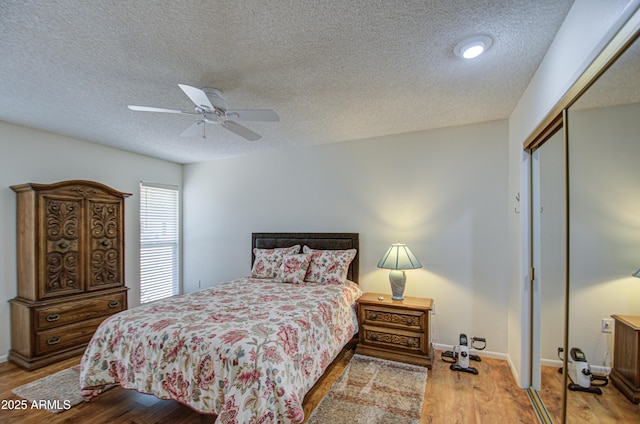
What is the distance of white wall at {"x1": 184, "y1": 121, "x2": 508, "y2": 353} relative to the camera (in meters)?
3.10

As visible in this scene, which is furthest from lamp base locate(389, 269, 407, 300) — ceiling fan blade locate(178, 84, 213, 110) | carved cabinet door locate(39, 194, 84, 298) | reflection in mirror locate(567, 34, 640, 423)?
carved cabinet door locate(39, 194, 84, 298)

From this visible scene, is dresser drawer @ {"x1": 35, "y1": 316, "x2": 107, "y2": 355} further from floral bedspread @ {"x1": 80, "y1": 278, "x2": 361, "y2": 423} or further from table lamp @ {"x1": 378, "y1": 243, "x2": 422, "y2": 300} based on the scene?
table lamp @ {"x1": 378, "y1": 243, "x2": 422, "y2": 300}

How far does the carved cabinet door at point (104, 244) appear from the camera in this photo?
135 inches

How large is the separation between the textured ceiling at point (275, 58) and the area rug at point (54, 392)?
2.51 metres

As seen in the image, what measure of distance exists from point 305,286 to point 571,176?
2.51 meters

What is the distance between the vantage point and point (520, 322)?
2.48 m

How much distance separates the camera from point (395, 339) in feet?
9.70

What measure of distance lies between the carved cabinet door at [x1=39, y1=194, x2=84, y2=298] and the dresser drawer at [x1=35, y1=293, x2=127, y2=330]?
0.49ft

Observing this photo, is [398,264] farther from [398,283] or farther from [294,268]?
[294,268]

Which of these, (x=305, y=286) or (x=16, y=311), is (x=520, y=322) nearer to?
(x=305, y=286)

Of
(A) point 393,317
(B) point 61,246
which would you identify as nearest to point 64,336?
(B) point 61,246

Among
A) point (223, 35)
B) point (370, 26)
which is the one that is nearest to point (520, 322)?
point (370, 26)

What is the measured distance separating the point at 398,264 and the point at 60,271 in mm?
3677

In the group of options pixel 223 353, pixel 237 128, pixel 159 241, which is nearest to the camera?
pixel 223 353
